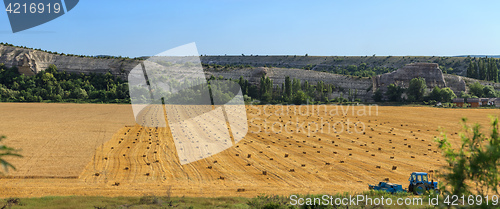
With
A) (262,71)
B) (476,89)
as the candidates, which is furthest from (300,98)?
(476,89)

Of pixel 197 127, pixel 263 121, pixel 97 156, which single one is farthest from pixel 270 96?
pixel 97 156

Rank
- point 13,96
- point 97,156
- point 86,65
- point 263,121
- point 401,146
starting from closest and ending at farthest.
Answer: point 97,156 → point 401,146 → point 263,121 → point 13,96 → point 86,65

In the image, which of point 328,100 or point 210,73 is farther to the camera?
point 210,73

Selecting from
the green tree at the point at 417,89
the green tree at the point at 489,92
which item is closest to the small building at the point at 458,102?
the green tree at the point at 417,89

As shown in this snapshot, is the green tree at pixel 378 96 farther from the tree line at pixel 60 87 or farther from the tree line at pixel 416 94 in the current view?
the tree line at pixel 60 87

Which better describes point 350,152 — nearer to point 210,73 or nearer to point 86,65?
point 210,73

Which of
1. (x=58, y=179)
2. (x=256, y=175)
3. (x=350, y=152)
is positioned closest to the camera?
(x=58, y=179)

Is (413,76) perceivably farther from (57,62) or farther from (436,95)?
(57,62)
